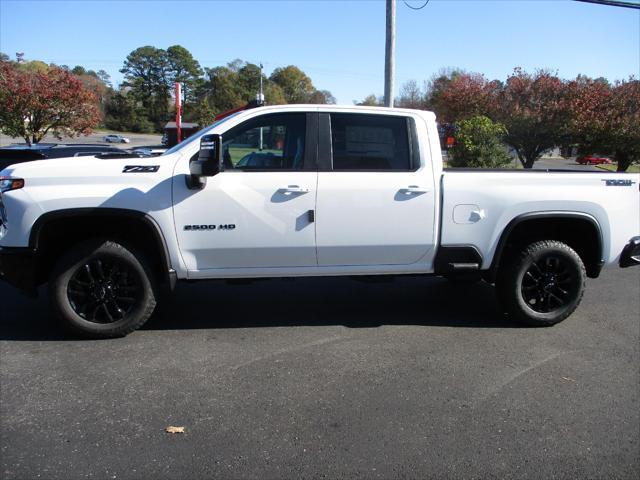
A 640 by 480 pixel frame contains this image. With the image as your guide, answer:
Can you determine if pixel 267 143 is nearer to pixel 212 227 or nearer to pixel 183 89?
pixel 212 227

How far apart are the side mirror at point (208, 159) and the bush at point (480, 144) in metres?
11.8

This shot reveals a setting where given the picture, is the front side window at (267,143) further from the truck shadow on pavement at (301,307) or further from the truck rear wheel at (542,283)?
the truck rear wheel at (542,283)

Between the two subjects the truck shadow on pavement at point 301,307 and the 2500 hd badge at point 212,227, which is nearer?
the 2500 hd badge at point 212,227

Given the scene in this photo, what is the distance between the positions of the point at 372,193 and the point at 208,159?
142 centimetres

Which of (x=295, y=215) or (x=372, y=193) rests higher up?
(x=372, y=193)

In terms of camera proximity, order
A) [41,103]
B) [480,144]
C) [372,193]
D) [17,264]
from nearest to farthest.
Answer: [17,264] < [372,193] < [480,144] < [41,103]

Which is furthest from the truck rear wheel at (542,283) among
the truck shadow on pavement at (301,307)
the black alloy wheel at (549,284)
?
the truck shadow on pavement at (301,307)

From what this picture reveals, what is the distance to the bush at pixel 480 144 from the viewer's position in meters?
14.8

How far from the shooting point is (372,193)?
464 cm

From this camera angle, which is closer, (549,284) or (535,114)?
(549,284)

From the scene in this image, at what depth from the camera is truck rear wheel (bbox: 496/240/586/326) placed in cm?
504

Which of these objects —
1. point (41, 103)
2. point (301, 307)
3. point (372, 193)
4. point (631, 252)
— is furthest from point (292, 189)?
point (41, 103)

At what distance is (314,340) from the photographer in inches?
185

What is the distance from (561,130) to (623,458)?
1788 centimetres
